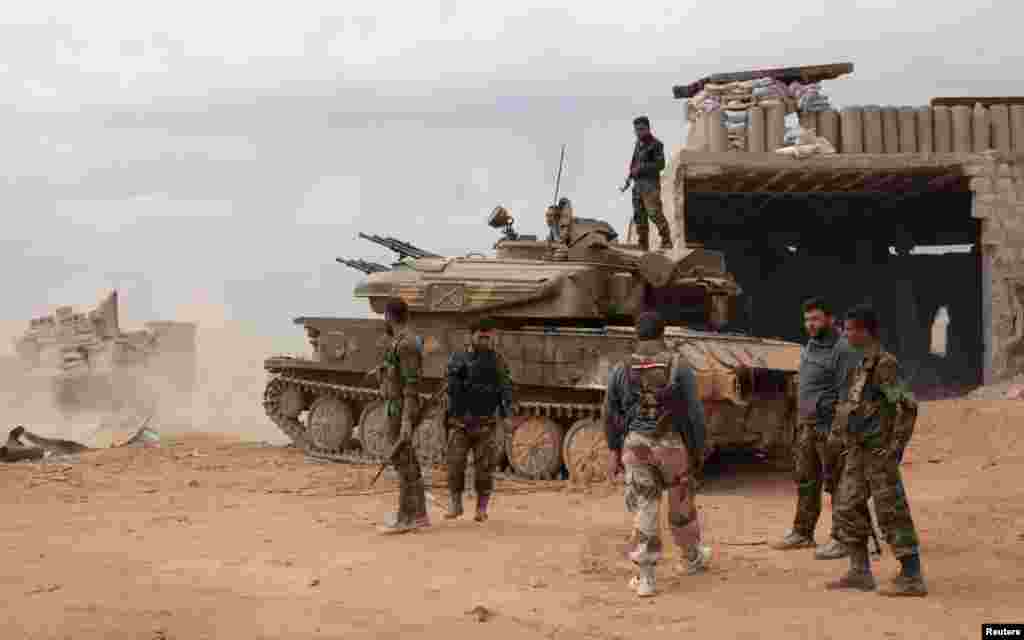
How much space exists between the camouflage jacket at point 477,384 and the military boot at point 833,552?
282 centimetres

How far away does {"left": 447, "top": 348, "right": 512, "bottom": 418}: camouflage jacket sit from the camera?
9461 millimetres

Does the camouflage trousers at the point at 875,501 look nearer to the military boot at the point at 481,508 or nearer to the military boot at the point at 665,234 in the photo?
the military boot at the point at 481,508

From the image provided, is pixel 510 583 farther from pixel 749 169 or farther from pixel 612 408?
pixel 749 169

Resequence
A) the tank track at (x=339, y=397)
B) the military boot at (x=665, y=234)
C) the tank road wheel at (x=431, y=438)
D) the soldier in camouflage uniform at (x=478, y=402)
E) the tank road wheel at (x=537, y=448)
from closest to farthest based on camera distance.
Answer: the soldier in camouflage uniform at (x=478, y=402) < the tank track at (x=339, y=397) < the tank road wheel at (x=537, y=448) < the tank road wheel at (x=431, y=438) < the military boot at (x=665, y=234)

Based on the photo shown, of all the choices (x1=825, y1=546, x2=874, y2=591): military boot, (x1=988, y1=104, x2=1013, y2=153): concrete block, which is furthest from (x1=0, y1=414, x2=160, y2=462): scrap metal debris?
(x1=988, y1=104, x2=1013, y2=153): concrete block

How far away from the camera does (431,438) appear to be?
42.9 feet

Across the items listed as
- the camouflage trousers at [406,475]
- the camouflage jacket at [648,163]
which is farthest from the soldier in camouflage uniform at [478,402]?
the camouflage jacket at [648,163]

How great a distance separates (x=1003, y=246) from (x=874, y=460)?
13.3 metres

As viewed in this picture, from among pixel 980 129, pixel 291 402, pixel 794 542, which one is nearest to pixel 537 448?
pixel 291 402

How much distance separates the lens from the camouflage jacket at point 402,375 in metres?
8.97

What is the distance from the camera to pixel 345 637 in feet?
19.1

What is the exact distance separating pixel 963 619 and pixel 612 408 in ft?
7.38

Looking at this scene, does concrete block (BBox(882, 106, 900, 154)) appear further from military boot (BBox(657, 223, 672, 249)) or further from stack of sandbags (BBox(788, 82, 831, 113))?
military boot (BBox(657, 223, 672, 249))

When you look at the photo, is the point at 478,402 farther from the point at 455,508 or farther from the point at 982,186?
the point at 982,186
